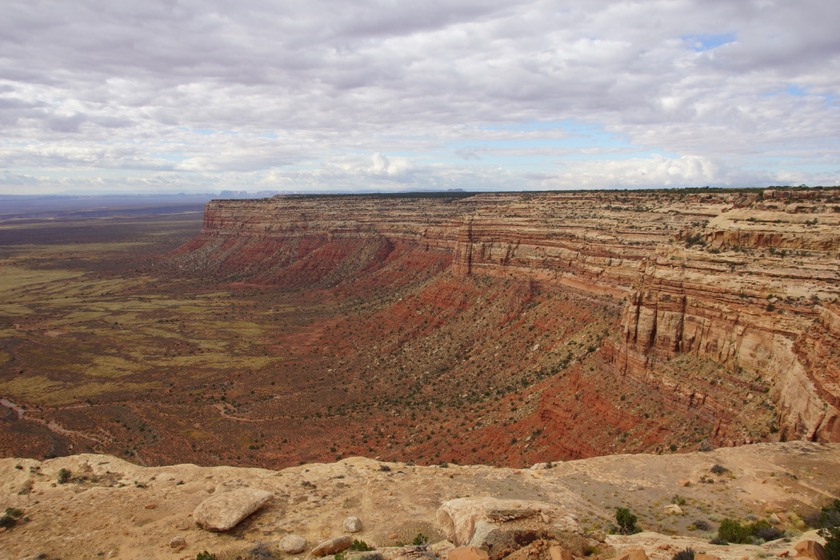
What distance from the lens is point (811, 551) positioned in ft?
37.8

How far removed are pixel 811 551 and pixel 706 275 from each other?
65.0 ft

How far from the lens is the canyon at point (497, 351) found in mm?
26016

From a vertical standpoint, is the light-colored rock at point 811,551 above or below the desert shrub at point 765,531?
above

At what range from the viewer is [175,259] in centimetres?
13012

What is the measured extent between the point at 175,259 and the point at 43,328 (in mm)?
59898

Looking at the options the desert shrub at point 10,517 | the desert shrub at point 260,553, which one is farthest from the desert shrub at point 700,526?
the desert shrub at point 10,517

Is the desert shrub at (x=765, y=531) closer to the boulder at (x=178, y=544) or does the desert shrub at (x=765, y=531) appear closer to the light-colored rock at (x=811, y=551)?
the light-colored rock at (x=811, y=551)

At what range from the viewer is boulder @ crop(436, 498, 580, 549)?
43.3 feet

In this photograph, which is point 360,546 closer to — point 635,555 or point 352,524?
point 352,524

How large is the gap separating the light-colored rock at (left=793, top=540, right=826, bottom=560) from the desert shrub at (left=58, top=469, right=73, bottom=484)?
24564 millimetres

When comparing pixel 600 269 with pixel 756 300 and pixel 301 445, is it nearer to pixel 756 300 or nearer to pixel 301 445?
pixel 756 300

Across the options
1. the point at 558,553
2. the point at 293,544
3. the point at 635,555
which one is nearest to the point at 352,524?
the point at 293,544

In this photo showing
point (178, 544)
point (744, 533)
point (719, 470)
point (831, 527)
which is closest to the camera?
point (831, 527)

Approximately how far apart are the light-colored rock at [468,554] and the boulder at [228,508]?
325 inches
